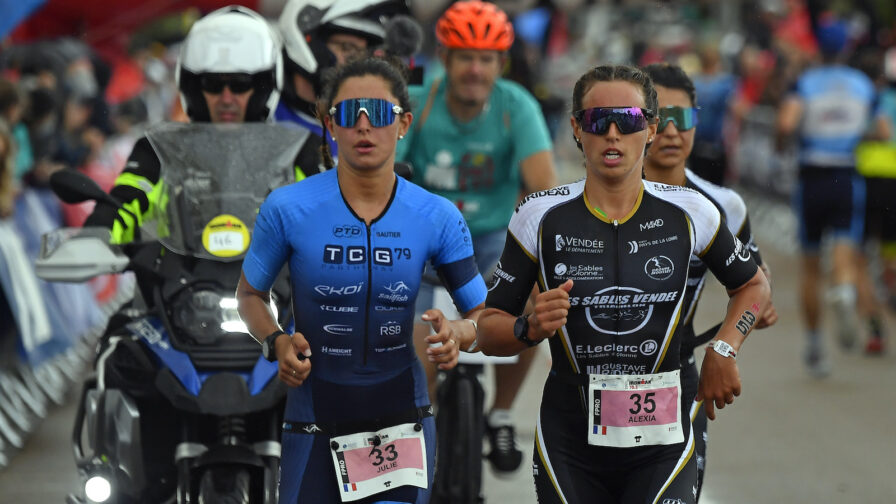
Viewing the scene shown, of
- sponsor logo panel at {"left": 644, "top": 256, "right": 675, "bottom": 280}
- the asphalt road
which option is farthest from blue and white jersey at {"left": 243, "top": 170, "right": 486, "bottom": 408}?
the asphalt road

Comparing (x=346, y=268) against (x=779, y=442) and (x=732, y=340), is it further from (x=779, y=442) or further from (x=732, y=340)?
(x=779, y=442)

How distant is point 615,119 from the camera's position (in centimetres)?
436

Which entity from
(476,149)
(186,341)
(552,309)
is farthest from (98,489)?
(476,149)

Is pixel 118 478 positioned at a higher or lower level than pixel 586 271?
lower

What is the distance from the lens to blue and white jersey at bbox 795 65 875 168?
11.9m

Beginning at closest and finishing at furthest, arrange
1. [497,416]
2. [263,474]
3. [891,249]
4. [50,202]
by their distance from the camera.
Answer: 1. [263,474]
2. [497,416]
3. [50,202]
4. [891,249]

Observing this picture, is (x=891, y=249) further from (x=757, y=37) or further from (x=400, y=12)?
(x=757, y=37)

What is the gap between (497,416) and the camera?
7102 millimetres

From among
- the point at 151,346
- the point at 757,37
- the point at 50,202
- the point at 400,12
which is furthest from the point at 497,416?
the point at 757,37

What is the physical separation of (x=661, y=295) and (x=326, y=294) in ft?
3.30

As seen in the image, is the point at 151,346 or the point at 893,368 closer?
the point at 151,346

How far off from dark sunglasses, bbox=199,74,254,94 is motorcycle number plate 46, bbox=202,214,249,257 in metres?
0.82

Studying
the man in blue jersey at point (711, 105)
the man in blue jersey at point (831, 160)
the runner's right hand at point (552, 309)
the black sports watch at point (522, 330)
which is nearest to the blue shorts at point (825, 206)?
the man in blue jersey at point (831, 160)

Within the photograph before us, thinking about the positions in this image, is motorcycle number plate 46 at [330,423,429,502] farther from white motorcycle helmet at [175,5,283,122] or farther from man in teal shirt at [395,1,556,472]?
man in teal shirt at [395,1,556,472]
